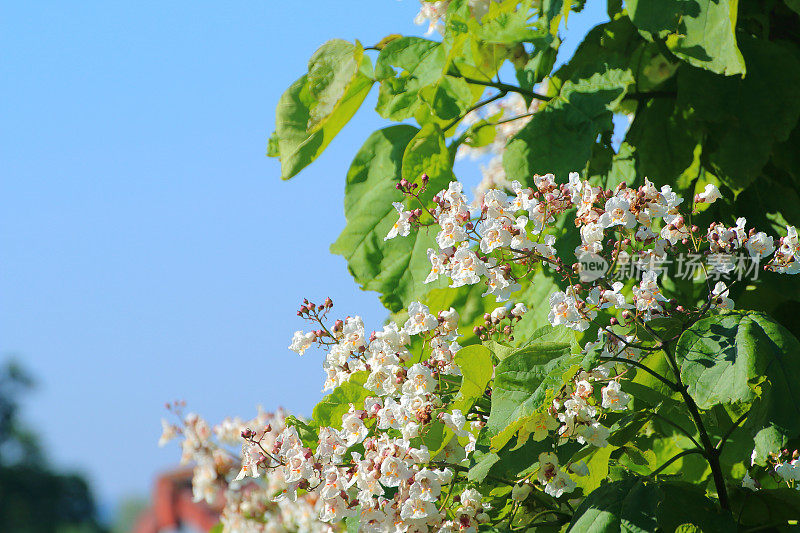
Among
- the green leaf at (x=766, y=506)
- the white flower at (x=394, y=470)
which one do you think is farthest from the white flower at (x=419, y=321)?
the green leaf at (x=766, y=506)

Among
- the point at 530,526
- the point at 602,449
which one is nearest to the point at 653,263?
the point at 602,449

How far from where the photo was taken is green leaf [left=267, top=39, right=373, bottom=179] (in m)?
1.73

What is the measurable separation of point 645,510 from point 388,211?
89 centimetres

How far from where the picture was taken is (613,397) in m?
1.19

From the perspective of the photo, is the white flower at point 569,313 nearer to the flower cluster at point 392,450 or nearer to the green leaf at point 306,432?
the flower cluster at point 392,450

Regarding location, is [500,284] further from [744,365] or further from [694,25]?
[694,25]

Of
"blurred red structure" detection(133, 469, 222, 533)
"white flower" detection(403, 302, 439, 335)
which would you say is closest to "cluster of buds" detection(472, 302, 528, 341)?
"white flower" detection(403, 302, 439, 335)

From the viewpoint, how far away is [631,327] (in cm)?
122

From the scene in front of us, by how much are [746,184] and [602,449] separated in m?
0.74

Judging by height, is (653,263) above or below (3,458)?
below

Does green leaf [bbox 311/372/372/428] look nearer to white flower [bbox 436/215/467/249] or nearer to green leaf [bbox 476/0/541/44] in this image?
white flower [bbox 436/215/467/249]

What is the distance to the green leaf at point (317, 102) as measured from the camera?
173cm

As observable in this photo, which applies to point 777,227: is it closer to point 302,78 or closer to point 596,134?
point 596,134

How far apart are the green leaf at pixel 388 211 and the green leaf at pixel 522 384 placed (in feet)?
1.67
